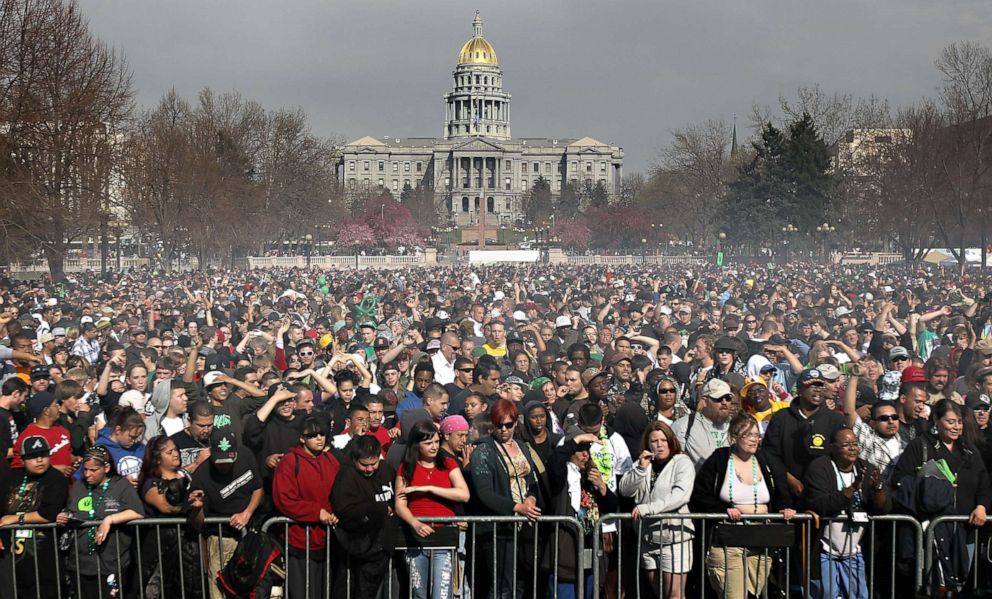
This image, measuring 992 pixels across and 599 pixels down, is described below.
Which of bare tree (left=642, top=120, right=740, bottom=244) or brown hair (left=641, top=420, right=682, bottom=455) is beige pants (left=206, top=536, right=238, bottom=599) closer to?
brown hair (left=641, top=420, right=682, bottom=455)

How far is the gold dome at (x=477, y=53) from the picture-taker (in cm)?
17538

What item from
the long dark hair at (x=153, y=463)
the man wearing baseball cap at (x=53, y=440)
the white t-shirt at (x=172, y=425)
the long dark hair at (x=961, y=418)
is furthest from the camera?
the white t-shirt at (x=172, y=425)

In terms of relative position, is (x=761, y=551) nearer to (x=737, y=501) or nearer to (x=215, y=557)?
(x=737, y=501)

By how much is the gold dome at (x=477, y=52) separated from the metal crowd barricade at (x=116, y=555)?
6783 inches

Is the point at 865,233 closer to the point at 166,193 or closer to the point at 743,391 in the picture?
the point at 166,193

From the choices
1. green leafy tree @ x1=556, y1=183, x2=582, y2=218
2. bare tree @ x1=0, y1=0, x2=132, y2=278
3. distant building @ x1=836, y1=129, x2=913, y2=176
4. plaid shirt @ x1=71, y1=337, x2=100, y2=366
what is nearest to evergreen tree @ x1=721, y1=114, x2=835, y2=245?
distant building @ x1=836, y1=129, x2=913, y2=176

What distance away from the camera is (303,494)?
697 cm

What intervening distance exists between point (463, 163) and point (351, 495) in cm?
15748

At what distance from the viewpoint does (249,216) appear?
62188mm

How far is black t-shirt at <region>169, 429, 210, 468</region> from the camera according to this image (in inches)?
311

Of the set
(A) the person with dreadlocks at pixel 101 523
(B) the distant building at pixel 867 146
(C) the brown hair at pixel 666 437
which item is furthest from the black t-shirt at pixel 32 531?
(B) the distant building at pixel 867 146

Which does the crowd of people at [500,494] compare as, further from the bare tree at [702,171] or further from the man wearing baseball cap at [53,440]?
the bare tree at [702,171]

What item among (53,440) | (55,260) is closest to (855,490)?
(53,440)

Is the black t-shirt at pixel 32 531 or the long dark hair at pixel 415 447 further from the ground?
the long dark hair at pixel 415 447
